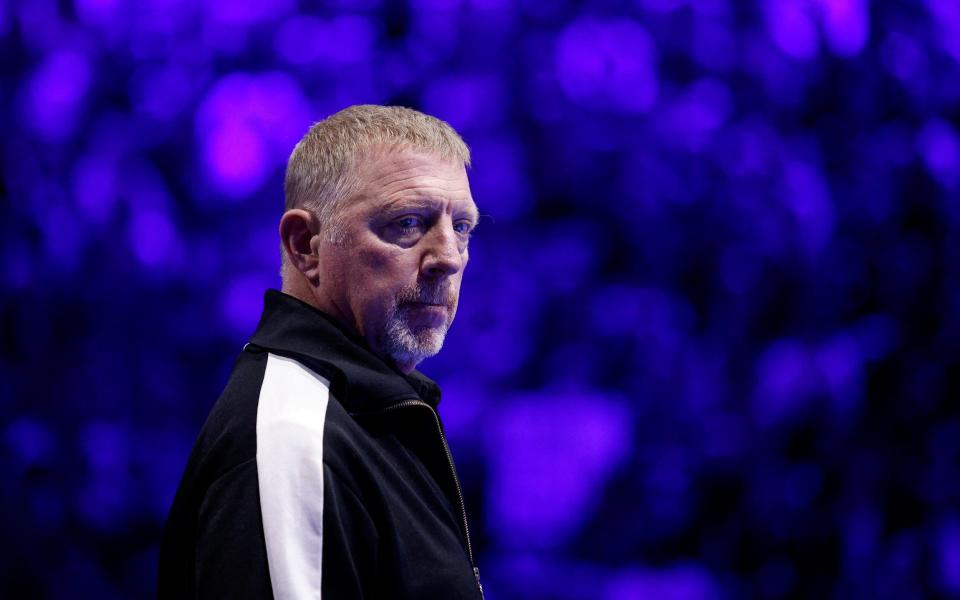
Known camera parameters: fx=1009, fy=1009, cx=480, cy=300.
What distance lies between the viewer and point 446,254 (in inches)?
44.3

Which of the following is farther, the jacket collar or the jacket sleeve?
the jacket collar

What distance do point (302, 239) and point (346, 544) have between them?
0.39m

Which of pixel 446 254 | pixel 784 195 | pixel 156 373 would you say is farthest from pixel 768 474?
pixel 446 254

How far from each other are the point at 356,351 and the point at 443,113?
1.37 meters

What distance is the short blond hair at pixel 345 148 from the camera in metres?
1.11

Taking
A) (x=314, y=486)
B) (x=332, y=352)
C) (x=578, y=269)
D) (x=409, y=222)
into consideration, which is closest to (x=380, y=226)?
(x=409, y=222)

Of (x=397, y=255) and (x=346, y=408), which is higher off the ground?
(x=397, y=255)

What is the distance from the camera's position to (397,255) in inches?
43.7

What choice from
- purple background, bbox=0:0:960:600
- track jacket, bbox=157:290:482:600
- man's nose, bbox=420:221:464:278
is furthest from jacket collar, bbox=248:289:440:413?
purple background, bbox=0:0:960:600

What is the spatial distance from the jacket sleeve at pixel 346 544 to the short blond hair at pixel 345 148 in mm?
317

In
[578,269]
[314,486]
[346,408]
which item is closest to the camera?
[314,486]

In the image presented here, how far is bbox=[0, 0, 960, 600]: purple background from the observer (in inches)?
89.4

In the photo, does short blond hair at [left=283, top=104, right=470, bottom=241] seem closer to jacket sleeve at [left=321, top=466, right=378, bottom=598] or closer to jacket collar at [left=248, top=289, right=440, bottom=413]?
jacket collar at [left=248, top=289, right=440, bottom=413]

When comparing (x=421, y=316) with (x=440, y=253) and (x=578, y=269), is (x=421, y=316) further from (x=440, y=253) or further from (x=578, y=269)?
(x=578, y=269)
